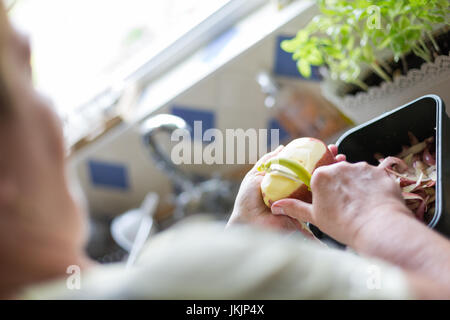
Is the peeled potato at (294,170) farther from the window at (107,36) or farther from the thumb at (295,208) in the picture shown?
the window at (107,36)

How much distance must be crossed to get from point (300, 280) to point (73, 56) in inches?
47.2

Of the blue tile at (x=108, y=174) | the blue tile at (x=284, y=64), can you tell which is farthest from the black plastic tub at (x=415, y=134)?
the blue tile at (x=108, y=174)

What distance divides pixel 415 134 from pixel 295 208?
0.20m

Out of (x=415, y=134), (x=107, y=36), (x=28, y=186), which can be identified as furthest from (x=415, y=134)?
(x=107, y=36)

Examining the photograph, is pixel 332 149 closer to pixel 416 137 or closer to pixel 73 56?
pixel 416 137

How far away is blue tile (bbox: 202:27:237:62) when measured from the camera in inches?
54.1

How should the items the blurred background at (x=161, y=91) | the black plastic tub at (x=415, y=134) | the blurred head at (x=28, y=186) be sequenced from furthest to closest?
1. the blurred background at (x=161, y=91)
2. the black plastic tub at (x=415, y=134)
3. the blurred head at (x=28, y=186)

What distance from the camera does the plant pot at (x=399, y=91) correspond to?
22.3 inches

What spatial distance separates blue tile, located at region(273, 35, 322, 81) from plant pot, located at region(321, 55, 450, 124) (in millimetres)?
483

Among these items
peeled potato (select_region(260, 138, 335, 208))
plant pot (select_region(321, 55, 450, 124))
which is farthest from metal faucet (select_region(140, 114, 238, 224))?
peeled potato (select_region(260, 138, 335, 208))

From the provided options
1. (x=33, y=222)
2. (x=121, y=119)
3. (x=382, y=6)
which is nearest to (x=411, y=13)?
(x=382, y=6)

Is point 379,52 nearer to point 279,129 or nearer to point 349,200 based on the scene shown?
point 349,200

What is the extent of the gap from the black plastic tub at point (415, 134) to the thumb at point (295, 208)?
0.25ft
